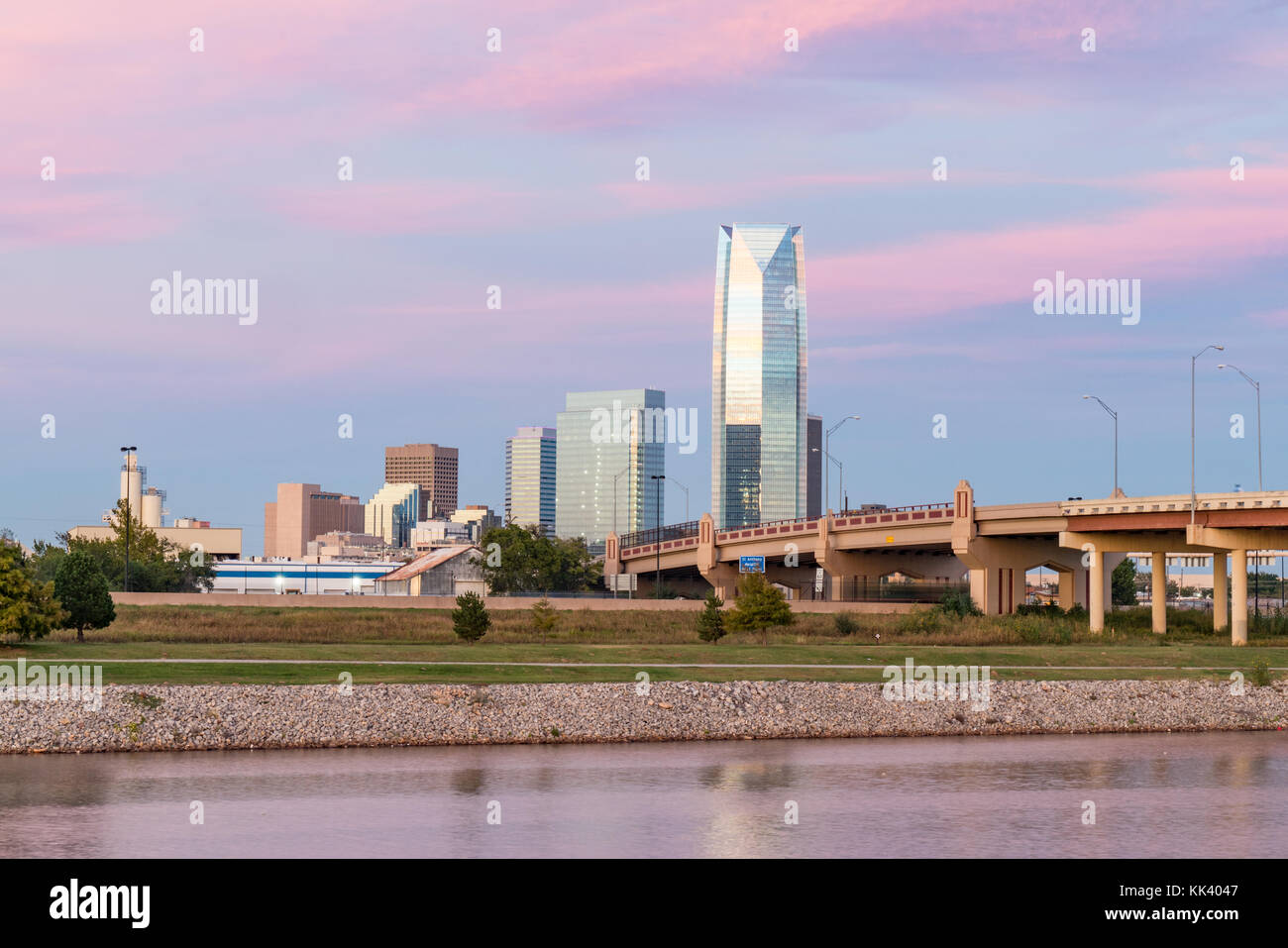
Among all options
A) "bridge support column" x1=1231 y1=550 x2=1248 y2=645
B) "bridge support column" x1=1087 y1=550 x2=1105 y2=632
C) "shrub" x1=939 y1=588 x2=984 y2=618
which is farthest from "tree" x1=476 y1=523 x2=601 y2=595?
"bridge support column" x1=1231 y1=550 x2=1248 y2=645

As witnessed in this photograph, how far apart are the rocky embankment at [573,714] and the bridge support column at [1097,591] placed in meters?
34.4

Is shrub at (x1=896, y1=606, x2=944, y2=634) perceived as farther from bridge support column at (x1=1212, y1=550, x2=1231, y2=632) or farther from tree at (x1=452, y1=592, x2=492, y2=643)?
tree at (x1=452, y1=592, x2=492, y2=643)

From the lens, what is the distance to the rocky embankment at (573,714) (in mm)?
34750

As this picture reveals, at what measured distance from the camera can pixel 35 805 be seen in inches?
1024

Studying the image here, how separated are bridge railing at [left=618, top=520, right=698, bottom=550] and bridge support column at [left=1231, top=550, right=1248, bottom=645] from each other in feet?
165

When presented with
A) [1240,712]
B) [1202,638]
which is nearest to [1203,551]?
[1202,638]

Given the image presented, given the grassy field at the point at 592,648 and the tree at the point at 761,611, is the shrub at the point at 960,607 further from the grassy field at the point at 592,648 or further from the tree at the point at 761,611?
the tree at the point at 761,611

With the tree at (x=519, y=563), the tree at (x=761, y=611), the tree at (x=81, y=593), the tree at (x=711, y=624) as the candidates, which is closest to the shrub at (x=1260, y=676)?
the tree at (x=761, y=611)

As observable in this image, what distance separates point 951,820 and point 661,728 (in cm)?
1361
